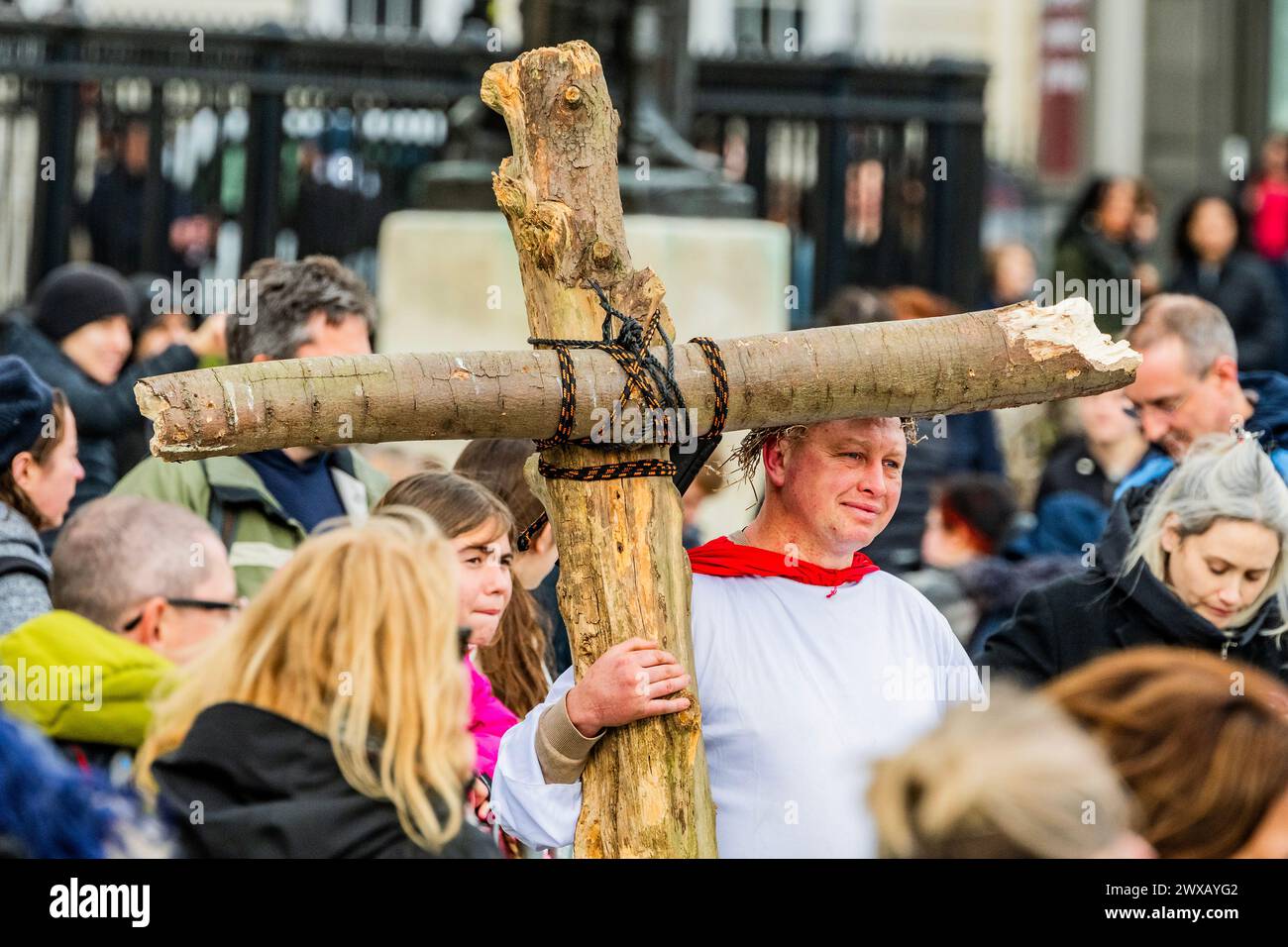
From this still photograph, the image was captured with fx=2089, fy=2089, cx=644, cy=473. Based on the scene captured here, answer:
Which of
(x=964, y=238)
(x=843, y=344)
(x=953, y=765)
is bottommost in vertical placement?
(x=953, y=765)

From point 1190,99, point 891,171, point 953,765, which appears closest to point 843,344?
point 953,765

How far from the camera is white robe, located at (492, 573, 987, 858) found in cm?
344

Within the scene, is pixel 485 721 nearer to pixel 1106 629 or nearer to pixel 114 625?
pixel 114 625

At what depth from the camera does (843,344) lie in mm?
3488

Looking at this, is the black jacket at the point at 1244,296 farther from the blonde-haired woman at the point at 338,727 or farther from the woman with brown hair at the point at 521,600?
the blonde-haired woman at the point at 338,727

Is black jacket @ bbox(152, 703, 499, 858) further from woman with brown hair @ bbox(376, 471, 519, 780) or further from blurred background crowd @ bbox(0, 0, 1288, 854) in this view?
woman with brown hair @ bbox(376, 471, 519, 780)

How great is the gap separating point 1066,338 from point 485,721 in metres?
1.48

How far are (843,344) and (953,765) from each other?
1.27 metres

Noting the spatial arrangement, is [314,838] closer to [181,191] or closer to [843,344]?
[843,344]

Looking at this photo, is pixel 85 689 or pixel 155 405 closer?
pixel 155 405

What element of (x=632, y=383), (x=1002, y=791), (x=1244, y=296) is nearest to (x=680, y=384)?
(x=632, y=383)

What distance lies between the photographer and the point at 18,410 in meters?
4.55

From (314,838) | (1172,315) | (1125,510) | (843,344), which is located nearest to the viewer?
(314,838)

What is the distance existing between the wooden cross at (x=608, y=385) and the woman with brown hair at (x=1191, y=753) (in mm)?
949
